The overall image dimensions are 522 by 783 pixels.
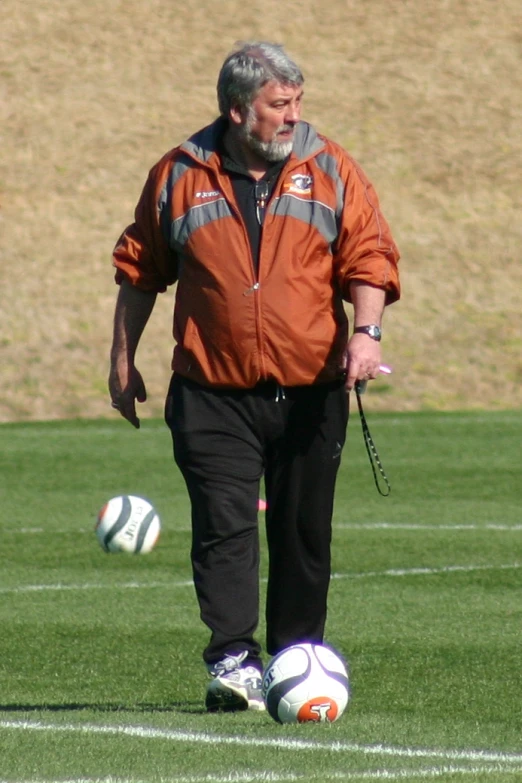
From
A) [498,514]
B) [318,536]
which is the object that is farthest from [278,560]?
[498,514]

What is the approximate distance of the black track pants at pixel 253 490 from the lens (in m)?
6.60

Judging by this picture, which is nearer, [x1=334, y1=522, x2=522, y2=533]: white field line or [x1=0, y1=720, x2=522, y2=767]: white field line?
[x1=0, y1=720, x2=522, y2=767]: white field line

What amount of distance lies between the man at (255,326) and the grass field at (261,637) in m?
A: 0.52

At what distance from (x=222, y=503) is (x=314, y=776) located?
165 centimetres

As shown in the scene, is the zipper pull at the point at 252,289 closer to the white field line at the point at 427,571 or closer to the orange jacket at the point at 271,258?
the orange jacket at the point at 271,258

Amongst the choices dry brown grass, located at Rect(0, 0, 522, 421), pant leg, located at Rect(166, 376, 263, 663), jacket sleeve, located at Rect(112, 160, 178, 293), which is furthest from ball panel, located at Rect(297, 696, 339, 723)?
dry brown grass, located at Rect(0, 0, 522, 421)

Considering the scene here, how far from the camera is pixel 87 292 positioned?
27094 mm

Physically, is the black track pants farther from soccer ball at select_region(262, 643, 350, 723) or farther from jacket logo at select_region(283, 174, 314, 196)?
jacket logo at select_region(283, 174, 314, 196)

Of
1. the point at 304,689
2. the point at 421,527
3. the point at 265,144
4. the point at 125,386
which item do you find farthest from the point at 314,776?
the point at 421,527

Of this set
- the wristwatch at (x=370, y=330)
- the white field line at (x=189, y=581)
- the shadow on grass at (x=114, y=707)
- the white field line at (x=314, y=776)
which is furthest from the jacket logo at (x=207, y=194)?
the white field line at (x=189, y=581)

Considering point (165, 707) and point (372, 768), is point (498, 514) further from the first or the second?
point (372, 768)

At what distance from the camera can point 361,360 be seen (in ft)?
20.9

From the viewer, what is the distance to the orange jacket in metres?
6.39

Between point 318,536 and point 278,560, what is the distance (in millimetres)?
178
